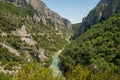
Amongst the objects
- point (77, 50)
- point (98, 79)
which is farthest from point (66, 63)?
point (98, 79)

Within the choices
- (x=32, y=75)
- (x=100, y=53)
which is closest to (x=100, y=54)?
(x=100, y=53)

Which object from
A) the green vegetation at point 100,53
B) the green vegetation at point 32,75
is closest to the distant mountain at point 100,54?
the green vegetation at point 100,53

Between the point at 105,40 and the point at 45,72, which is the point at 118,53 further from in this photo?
the point at 45,72

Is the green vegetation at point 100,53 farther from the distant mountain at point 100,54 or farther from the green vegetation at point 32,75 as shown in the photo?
the green vegetation at point 32,75

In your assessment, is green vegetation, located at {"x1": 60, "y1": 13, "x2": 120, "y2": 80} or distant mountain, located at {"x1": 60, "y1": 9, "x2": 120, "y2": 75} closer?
distant mountain, located at {"x1": 60, "y1": 9, "x2": 120, "y2": 75}

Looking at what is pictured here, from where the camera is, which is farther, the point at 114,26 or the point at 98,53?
the point at 114,26

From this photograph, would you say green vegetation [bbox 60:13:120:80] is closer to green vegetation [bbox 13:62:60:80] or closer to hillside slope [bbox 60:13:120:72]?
hillside slope [bbox 60:13:120:72]

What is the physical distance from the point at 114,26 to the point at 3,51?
66.2 meters

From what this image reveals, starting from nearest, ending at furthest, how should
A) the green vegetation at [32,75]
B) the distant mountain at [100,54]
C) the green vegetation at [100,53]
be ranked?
the green vegetation at [32,75] → the distant mountain at [100,54] → the green vegetation at [100,53]

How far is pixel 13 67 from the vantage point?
155375 millimetres

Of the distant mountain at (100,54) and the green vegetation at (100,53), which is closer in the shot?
the distant mountain at (100,54)

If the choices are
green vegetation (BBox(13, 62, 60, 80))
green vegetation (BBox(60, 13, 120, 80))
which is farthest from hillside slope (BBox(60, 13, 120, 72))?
green vegetation (BBox(13, 62, 60, 80))

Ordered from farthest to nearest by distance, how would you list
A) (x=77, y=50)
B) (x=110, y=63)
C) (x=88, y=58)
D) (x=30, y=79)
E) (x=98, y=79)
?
(x=77, y=50)
(x=88, y=58)
(x=110, y=63)
(x=98, y=79)
(x=30, y=79)

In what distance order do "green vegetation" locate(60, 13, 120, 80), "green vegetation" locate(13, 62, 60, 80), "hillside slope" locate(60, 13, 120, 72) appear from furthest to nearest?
"hillside slope" locate(60, 13, 120, 72)
"green vegetation" locate(60, 13, 120, 80)
"green vegetation" locate(13, 62, 60, 80)
